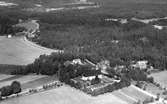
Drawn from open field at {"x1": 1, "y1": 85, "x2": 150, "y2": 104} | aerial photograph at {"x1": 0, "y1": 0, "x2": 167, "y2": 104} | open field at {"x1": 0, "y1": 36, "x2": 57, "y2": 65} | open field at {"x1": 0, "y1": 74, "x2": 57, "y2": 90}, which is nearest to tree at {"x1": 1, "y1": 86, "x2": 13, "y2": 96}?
aerial photograph at {"x1": 0, "y1": 0, "x2": 167, "y2": 104}

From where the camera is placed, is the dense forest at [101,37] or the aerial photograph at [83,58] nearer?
the aerial photograph at [83,58]

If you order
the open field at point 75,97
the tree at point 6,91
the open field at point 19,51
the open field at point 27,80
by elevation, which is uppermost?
the open field at point 19,51

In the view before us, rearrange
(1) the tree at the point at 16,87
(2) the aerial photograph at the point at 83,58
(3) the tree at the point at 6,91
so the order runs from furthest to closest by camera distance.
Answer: (1) the tree at the point at 16,87 < (2) the aerial photograph at the point at 83,58 < (3) the tree at the point at 6,91

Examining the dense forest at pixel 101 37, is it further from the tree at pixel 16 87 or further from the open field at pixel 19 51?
the tree at pixel 16 87

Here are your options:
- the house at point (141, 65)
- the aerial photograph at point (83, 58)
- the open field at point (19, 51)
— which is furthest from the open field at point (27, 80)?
the house at point (141, 65)

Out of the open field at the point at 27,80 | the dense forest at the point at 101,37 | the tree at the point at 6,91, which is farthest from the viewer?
the dense forest at the point at 101,37

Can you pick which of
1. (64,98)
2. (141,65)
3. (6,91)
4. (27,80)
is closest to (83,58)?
(141,65)

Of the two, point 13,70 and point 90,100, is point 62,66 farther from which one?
point 90,100

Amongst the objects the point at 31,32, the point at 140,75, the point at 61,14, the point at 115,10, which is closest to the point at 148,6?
the point at 115,10
